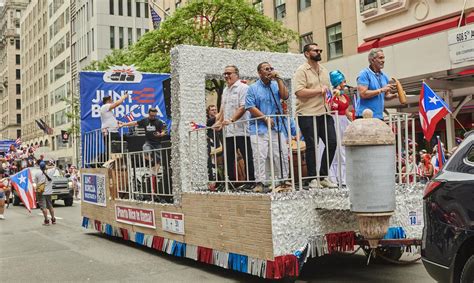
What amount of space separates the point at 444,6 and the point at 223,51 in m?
13.6

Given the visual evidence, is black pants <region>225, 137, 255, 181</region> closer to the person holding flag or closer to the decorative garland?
the decorative garland

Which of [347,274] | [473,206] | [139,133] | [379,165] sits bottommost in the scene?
[347,274]

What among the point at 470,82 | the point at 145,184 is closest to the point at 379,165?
the point at 145,184

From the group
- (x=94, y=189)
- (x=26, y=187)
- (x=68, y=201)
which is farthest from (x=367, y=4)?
(x=94, y=189)

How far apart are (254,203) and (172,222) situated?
2188mm

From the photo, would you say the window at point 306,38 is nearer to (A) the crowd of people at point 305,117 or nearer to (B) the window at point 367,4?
(B) the window at point 367,4

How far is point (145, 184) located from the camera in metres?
8.88

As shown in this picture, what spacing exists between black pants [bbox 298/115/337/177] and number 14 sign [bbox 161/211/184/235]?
2.13m

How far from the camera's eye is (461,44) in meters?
15.8

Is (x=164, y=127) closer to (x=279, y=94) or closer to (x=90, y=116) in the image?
(x=90, y=116)

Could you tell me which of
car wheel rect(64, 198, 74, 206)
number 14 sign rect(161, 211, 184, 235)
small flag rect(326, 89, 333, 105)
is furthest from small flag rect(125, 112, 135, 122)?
car wheel rect(64, 198, 74, 206)

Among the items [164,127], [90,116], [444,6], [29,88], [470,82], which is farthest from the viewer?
[29,88]

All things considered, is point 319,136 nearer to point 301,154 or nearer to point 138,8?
point 301,154

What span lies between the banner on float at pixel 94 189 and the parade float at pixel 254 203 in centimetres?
60
